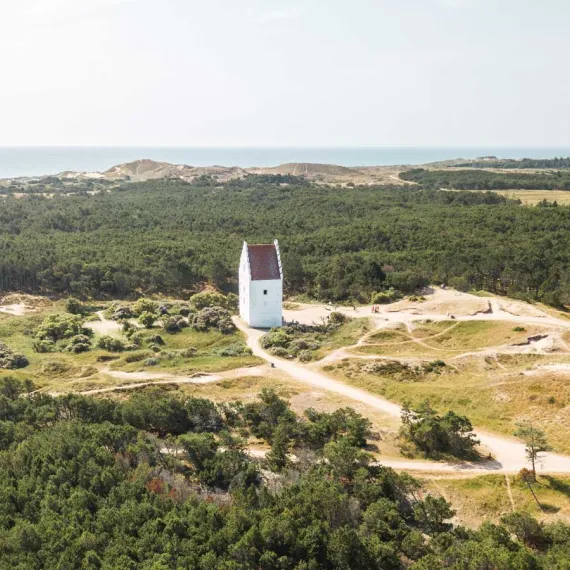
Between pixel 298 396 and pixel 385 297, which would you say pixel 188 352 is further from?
pixel 385 297

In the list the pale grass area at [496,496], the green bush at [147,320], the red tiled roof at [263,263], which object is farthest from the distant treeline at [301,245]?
the pale grass area at [496,496]

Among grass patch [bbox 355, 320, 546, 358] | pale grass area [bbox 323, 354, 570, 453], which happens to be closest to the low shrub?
pale grass area [bbox 323, 354, 570, 453]

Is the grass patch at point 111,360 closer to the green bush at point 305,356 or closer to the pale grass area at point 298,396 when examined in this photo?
the pale grass area at point 298,396

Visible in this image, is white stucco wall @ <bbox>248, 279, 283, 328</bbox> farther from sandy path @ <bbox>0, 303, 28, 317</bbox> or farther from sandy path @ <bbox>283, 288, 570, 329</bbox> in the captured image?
sandy path @ <bbox>0, 303, 28, 317</bbox>

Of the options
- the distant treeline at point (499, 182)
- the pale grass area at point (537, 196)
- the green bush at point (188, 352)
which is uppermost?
the distant treeline at point (499, 182)

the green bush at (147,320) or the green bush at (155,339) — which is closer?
the green bush at (155,339)

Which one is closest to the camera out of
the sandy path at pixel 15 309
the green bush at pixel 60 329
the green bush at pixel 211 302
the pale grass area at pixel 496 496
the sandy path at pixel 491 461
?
the pale grass area at pixel 496 496
